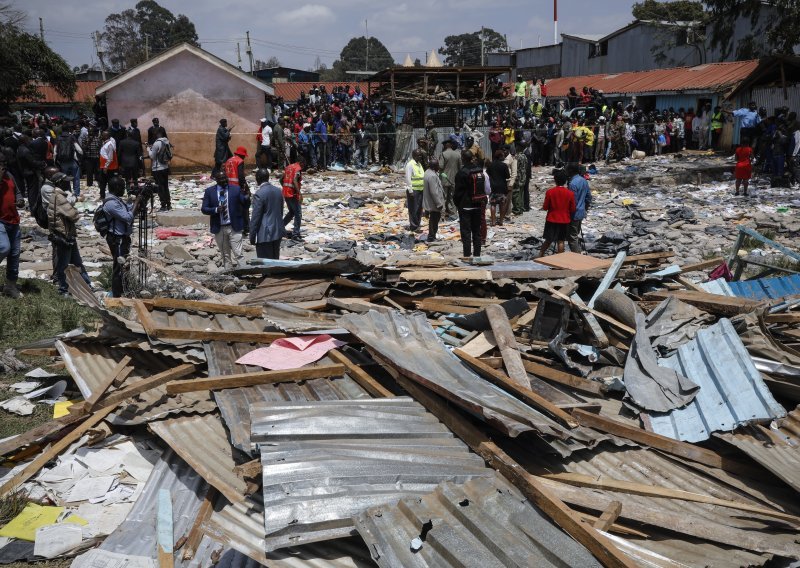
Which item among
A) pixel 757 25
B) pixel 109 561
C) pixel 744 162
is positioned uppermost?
pixel 757 25

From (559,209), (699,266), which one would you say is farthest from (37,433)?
(559,209)

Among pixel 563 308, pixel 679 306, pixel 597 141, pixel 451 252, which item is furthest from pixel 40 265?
pixel 597 141

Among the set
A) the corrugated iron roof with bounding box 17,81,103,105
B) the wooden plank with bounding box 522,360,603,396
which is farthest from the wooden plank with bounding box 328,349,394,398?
the corrugated iron roof with bounding box 17,81,103,105

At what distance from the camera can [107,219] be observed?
8039 mm

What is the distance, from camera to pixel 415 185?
12.5 m

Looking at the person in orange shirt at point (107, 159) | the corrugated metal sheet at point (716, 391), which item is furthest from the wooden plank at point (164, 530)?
the person in orange shirt at point (107, 159)

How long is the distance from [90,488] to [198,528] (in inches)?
38.8

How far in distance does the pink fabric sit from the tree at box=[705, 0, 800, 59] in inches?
917

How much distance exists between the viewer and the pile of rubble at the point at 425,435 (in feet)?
10.8

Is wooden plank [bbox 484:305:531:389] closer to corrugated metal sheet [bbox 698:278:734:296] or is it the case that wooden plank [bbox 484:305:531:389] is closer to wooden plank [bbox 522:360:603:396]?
wooden plank [bbox 522:360:603:396]

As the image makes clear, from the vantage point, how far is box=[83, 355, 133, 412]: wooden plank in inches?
189

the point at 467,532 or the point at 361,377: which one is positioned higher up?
the point at 361,377

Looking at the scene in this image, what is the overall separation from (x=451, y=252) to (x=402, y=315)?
592 cm

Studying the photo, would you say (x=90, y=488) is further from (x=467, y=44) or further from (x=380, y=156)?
(x=467, y=44)
